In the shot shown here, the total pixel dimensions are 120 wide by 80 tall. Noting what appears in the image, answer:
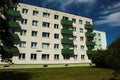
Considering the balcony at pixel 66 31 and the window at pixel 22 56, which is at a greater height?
the balcony at pixel 66 31

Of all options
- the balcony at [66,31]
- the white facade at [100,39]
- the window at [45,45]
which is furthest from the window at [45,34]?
the white facade at [100,39]

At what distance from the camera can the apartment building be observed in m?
45.8

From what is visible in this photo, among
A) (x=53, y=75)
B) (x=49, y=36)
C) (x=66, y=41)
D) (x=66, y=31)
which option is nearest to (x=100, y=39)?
(x=66, y=31)

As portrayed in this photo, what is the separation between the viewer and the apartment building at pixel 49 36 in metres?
45.8

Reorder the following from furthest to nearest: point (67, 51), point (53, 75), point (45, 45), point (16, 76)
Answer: point (67, 51)
point (45, 45)
point (53, 75)
point (16, 76)

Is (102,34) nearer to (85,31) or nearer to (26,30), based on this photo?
(85,31)

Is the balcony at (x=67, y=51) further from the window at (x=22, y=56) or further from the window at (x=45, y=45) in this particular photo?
the window at (x=22, y=56)

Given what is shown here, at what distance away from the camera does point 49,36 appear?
5066cm

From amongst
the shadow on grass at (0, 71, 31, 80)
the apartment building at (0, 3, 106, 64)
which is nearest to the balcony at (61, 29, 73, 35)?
the apartment building at (0, 3, 106, 64)

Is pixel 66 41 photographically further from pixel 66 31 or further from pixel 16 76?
pixel 16 76

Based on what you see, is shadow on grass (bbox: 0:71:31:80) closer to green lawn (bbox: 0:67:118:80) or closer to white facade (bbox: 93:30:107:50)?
green lawn (bbox: 0:67:118:80)

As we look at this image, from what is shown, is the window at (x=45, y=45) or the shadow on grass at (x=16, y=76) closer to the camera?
the shadow on grass at (x=16, y=76)

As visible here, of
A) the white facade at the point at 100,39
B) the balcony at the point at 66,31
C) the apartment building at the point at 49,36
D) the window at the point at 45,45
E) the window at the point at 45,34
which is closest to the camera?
the apartment building at the point at 49,36

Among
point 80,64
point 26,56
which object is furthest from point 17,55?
point 80,64
